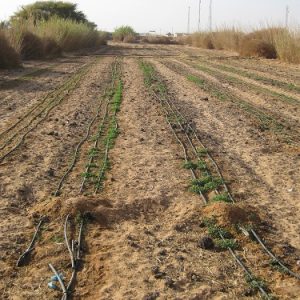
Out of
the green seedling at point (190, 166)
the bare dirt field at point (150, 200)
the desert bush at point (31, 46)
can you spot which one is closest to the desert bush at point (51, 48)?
the desert bush at point (31, 46)

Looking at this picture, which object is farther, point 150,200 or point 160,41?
point 160,41

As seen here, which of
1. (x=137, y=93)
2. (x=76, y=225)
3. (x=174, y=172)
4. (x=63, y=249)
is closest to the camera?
(x=63, y=249)

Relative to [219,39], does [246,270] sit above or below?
below

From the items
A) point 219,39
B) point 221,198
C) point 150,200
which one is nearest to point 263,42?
point 219,39

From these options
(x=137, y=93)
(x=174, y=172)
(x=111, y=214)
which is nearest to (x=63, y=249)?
(x=111, y=214)

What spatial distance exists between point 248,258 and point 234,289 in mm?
520

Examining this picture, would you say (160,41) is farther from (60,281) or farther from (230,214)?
(60,281)

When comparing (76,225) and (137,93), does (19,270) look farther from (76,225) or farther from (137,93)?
(137,93)

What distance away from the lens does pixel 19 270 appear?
3.97 m

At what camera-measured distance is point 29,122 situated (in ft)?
28.9

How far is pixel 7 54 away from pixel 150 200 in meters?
14.7

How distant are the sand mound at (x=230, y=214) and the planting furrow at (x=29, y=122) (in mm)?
3035

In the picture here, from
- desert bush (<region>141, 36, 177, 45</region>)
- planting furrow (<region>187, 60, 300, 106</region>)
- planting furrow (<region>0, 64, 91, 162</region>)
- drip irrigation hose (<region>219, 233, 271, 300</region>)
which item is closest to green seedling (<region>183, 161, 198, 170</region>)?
drip irrigation hose (<region>219, 233, 271, 300</region>)

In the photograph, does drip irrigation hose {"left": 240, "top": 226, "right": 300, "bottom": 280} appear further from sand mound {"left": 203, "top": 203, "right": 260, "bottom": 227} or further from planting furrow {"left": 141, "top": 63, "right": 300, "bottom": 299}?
sand mound {"left": 203, "top": 203, "right": 260, "bottom": 227}
